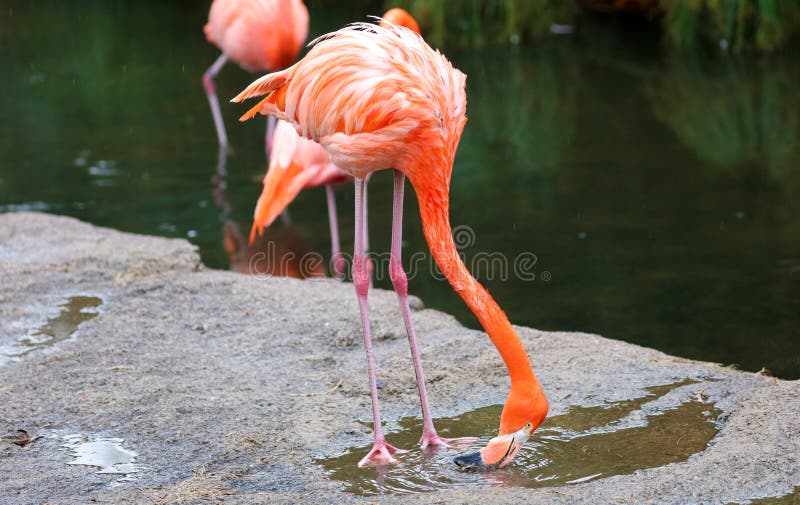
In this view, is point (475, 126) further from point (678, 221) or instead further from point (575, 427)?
point (575, 427)

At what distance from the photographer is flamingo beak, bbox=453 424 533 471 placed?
3.04 m

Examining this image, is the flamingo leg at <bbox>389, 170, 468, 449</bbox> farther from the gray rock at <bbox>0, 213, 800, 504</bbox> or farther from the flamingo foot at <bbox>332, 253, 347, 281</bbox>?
the flamingo foot at <bbox>332, 253, 347, 281</bbox>

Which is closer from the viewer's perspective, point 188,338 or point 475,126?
point 188,338

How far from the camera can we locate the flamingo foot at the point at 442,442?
330 cm

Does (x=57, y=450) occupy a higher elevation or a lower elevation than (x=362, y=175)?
lower

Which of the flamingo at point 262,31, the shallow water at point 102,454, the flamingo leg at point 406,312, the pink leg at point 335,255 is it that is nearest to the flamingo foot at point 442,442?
the flamingo leg at point 406,312

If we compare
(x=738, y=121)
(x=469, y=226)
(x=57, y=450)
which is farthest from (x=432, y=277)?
(x=738, y=121)

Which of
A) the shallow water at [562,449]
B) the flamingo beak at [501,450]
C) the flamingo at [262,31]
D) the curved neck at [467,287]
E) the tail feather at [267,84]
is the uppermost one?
the flamingo at [262,31]

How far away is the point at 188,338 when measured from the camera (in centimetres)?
430

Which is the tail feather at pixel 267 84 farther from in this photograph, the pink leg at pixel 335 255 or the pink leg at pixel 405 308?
the pink leg at pixel 335 255

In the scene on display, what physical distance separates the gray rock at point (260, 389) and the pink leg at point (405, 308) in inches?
9.7

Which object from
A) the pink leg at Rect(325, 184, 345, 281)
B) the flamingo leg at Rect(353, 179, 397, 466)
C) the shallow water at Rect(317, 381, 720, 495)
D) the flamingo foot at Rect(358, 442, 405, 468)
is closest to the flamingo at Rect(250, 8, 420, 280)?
the pink leg at Rect(325, 184, 345, 281)

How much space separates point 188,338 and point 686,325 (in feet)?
7.33

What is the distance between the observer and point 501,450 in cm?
304
